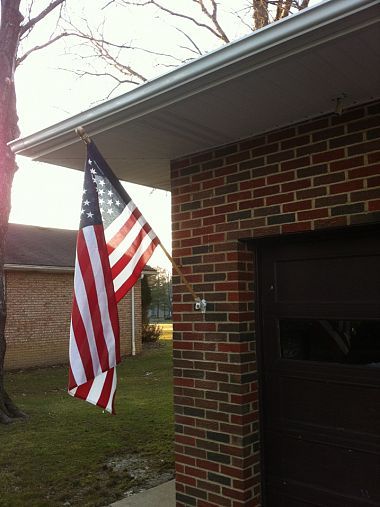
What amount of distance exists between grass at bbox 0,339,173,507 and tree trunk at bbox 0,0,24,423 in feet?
3.76

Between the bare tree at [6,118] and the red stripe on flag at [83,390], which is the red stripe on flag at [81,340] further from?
the bare tree at [6,118]

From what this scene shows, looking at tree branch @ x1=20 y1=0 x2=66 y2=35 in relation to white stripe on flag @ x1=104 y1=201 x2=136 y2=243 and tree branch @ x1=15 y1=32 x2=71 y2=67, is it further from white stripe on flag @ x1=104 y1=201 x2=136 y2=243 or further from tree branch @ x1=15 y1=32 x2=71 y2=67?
white stripe on flag @ x1=104 y1=201 x2=136 y2=243

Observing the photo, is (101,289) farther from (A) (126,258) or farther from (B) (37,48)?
(B) (37,48)

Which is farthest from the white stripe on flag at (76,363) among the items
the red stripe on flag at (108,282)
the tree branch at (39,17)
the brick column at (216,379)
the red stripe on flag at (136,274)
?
Answer: the tree branch at (39,17)

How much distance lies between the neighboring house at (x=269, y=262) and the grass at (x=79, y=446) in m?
1.91

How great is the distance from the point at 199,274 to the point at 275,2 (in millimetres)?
7057

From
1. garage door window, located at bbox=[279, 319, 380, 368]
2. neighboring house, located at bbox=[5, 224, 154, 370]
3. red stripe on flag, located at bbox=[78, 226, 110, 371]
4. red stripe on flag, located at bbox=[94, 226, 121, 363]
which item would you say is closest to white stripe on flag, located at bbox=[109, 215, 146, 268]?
red stripe on flag, located at bbox=[94, 226, 121, 363]

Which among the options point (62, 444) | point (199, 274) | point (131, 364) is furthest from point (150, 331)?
point (199, 274)

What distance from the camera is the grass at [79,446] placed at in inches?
208

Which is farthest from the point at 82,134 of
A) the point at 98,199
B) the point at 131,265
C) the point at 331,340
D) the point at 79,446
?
the point at 79,446

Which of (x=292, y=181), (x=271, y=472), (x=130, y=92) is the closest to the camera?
(x=130, y=92)

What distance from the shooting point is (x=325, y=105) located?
3088 millimetres

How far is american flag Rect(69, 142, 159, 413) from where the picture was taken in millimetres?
3082

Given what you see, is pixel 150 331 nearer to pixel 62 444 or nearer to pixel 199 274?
pixel 62 444
